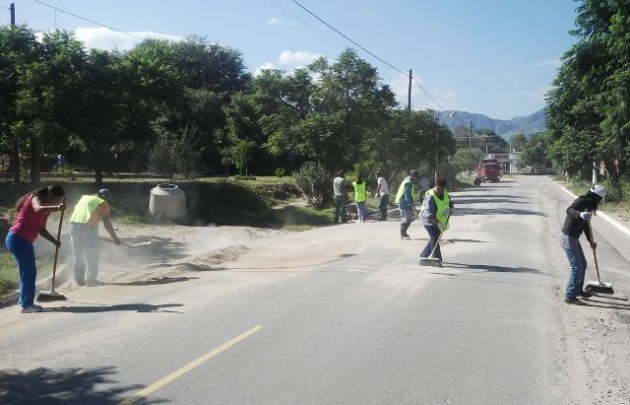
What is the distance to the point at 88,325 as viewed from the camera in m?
7.26

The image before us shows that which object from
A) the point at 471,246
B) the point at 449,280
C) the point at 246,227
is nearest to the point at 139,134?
the point at 246,227

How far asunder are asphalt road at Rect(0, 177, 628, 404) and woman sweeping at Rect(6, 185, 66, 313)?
1.09ft

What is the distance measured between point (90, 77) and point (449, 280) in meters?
14.7

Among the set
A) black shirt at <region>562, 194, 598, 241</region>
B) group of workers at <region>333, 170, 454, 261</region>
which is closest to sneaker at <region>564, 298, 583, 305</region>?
black shirt at <region>562, 194, 598, 241</region>

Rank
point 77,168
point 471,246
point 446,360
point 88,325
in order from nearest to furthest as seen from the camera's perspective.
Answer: point 446,360 < point 88,325 < point 471,246 < point 77,168

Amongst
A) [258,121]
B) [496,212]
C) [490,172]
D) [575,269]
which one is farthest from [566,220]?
[490,172]

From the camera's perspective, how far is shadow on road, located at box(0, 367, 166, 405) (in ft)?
16.1

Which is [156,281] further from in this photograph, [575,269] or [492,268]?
[575,269]

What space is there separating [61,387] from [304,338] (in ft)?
8.10

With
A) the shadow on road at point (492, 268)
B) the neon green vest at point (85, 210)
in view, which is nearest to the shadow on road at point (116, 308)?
the neon green vest at point (85, 210)

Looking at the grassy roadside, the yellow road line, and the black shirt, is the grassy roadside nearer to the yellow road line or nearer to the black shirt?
the yellow road line

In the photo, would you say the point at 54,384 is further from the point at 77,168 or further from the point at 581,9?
the point at 77,168

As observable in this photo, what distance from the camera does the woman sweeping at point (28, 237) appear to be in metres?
8.01

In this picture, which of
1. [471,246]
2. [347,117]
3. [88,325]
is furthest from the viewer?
[347,117]
